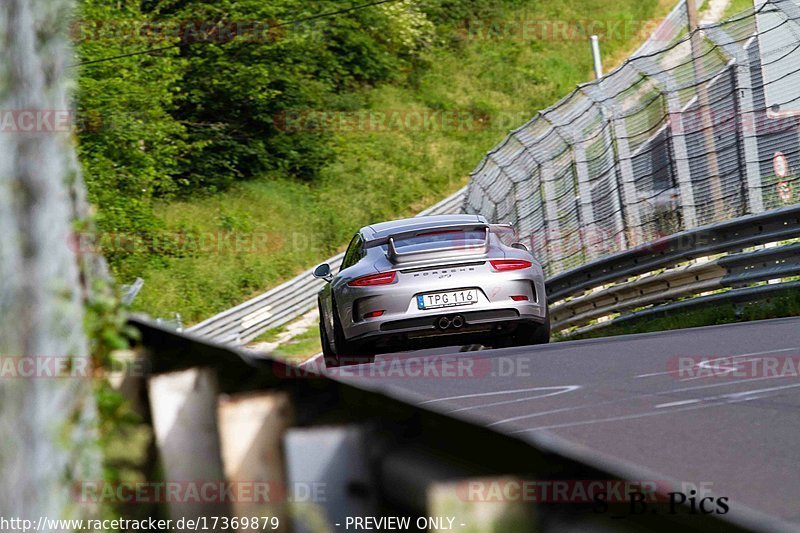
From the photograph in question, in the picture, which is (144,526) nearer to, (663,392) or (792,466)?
(792,466)

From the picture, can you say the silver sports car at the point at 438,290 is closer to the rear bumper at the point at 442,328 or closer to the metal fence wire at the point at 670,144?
the rear bumper at the point at 442,328

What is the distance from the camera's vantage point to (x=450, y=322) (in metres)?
11.7

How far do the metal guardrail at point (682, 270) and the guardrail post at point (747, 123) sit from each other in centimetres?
56

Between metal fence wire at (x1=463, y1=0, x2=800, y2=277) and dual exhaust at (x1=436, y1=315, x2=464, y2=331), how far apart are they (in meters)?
4.56

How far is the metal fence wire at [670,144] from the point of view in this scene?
48.1ft

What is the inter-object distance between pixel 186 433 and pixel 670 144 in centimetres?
1406

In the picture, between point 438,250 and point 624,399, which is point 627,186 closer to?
point 438,250

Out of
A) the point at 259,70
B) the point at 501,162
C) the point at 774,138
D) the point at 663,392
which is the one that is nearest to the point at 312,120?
the point at 259,70

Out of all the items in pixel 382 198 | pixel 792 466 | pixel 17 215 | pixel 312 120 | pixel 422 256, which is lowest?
pixel 792 466

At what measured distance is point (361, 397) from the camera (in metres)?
2.54

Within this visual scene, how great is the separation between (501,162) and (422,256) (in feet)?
43.1

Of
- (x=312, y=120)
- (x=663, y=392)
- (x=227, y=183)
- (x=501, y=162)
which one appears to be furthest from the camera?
(x=312, y=120)

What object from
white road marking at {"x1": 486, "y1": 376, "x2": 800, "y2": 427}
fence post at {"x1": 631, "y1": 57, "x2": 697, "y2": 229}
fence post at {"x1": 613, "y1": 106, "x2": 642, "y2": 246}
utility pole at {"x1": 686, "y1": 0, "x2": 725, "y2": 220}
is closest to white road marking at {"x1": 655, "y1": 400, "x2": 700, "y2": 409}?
white road marking at {"x1": 486, "y1": 376, "x2": 800, "y2": 427}

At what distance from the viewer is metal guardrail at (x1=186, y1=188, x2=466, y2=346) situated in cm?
3172
